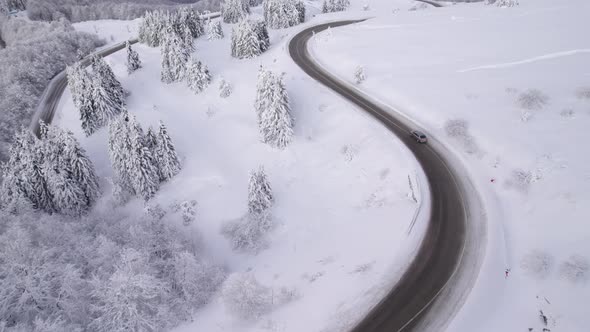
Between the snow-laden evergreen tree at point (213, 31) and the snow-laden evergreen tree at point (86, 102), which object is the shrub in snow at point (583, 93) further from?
the snow-laden evergreen tree at point (213, 31)

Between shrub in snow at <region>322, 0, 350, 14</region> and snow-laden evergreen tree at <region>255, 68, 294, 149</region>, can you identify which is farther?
shrub in snow at <region>322, 0, 350, 14</region>

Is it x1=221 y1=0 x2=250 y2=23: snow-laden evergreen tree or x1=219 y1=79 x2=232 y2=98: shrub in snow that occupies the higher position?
x1=221 y1=0 x2=250 y2=23: snow-laden evergreen tree

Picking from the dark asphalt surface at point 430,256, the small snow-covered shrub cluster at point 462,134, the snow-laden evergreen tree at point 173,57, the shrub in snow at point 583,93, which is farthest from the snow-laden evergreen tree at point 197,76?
the shrub in snow at point 583,93

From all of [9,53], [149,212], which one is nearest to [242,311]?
[149,212]

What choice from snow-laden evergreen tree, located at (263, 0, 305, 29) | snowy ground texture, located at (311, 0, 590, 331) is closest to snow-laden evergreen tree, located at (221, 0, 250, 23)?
snow-laden evergreen tree, located at (263, 0, 305, 29)

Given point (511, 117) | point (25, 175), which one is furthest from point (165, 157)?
point (511, 117)

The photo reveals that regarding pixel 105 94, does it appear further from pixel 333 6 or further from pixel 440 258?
pixel 333 6

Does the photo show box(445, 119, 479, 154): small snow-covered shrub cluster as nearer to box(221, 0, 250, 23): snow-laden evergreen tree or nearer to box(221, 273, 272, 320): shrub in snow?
box(221, 273, 272, 320): shrub in snow
